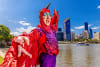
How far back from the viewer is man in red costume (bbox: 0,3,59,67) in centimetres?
297

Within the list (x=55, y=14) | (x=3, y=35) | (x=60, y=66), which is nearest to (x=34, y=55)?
(x=55, y=14)

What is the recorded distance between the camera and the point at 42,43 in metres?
3.03

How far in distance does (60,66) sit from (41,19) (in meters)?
5.04

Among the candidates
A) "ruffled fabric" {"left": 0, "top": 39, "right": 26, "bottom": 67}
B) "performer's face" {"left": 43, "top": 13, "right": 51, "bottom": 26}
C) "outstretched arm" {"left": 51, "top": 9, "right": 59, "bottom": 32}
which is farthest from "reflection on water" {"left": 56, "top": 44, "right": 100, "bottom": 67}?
"ruffled fabric" {"left": 0, "top": 39, "right": 26, "bottom": 67}

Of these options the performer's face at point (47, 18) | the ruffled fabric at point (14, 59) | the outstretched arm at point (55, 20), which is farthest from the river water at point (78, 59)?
the ruffled fabric at point (14, 59)

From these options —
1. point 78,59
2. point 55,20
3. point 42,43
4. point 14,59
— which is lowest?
point 78,59

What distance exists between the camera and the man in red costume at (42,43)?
297 centimetres

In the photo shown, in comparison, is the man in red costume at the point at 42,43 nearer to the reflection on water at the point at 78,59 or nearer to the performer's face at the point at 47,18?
the performer's face at the point at 47,18

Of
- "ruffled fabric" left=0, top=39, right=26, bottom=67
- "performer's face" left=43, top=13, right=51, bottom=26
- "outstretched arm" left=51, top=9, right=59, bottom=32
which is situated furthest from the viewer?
"outstretched arm" left=51, top=9, right=59, bottom=32

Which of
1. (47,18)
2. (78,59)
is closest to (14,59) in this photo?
(47,18)

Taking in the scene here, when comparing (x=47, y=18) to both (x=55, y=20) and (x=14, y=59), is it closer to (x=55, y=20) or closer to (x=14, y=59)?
(x=55, y=20)

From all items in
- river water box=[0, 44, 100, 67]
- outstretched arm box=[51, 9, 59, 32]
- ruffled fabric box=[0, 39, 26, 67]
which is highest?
outstretched arm box=[51, 9, 59, 32]

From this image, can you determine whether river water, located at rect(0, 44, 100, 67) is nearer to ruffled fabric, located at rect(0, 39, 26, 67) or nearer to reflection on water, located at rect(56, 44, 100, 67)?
reflection on water, located at rect(56, 44, 100, 67)

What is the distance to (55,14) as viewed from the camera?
10.9ft
